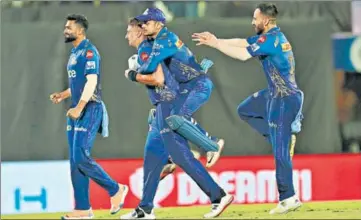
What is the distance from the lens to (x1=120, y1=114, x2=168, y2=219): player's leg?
9.67 meters

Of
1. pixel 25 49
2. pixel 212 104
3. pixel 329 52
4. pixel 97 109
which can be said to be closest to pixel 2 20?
pixel 25 49

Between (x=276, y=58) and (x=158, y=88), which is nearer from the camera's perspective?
(x=158, y=88)

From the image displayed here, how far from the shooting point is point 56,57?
9.99m

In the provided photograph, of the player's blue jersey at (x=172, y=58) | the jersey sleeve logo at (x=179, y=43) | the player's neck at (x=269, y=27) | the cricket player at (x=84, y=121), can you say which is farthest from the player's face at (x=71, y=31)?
the player's neck at (x=269, y=27)

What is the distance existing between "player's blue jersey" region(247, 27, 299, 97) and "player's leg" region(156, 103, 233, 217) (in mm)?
823

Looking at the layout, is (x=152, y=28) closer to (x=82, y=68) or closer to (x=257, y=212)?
(x=82, y=68)

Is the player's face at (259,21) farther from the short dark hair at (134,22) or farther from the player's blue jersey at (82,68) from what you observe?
the player's blue jersey at (82,68)

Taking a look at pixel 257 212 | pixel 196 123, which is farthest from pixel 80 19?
pixel 257 212

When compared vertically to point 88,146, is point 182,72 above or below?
above

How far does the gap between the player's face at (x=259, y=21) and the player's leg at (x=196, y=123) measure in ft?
1.89

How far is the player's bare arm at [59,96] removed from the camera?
32.1 feet

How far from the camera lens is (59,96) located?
9898 mm

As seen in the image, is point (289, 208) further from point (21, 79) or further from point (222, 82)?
point (21, 79)

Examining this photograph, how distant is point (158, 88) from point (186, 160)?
61 cm
